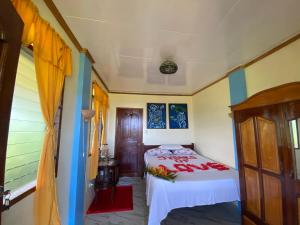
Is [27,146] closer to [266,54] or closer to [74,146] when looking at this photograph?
[74,146]

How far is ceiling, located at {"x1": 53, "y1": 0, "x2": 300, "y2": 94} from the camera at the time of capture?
54.0 inches

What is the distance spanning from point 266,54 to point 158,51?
1550mm

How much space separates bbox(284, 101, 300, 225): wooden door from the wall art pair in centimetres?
314

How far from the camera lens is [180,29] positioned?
1.67m

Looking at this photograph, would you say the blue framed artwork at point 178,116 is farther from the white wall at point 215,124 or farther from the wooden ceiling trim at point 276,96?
the wooden ceiling trim at point 276,96

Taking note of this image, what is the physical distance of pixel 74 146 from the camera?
1940mm

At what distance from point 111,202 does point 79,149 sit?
1.45m

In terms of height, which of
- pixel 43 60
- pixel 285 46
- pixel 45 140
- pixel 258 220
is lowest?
pixel 258 220

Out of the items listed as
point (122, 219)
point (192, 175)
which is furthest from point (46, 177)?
point (192, 175)

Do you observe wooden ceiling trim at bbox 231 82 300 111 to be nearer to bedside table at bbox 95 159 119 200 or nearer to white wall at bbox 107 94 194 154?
bedside table at bbox 95 159 119 200

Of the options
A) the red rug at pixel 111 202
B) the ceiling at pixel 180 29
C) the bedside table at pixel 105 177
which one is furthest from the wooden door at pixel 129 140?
the ceiling at pixel 180 29

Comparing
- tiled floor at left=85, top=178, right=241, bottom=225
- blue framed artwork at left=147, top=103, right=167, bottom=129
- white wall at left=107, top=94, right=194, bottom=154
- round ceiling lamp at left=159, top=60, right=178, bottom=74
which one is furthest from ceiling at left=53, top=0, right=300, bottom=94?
tiled floor at left=85, top=178, right=241, bottom=225

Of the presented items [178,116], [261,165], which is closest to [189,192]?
[261,165]

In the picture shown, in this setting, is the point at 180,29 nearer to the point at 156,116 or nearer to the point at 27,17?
the point at 27,17
